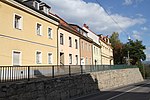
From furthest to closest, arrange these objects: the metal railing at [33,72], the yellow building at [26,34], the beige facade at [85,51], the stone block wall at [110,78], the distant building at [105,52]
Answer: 1. the distant building at [105,52]
2. the beige facade at [85,51]
3. the stone block wall at [110,78]
4. the yellow building at [26,34]
5. the metal railing at [33,72]

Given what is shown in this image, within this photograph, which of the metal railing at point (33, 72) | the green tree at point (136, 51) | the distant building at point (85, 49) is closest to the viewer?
the metal railing at point (33, 72)

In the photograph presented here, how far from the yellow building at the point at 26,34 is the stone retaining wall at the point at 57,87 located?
5764 millimetres

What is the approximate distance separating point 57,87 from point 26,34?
28.5 ft

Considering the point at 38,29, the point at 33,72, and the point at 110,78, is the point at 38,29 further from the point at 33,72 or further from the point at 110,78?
the point at 110,78

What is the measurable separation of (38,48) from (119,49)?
57004 millimetres

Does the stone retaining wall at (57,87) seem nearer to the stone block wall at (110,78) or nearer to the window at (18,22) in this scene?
the stone block wall at (110,78)

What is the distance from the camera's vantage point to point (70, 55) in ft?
117

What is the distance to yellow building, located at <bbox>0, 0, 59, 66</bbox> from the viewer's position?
2066cm

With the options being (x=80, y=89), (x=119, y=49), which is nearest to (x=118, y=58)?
(x=119, y=49)

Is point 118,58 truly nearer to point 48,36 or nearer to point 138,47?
point 138,47

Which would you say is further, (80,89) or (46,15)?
(46,15)

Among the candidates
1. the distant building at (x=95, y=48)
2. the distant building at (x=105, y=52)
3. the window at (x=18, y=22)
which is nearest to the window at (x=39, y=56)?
the window at (x=18, y=22)

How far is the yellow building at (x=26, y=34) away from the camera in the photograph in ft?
67.8

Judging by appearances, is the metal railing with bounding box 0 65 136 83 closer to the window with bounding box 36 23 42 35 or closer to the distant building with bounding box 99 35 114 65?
the window with bounding box 36 23 42 35
